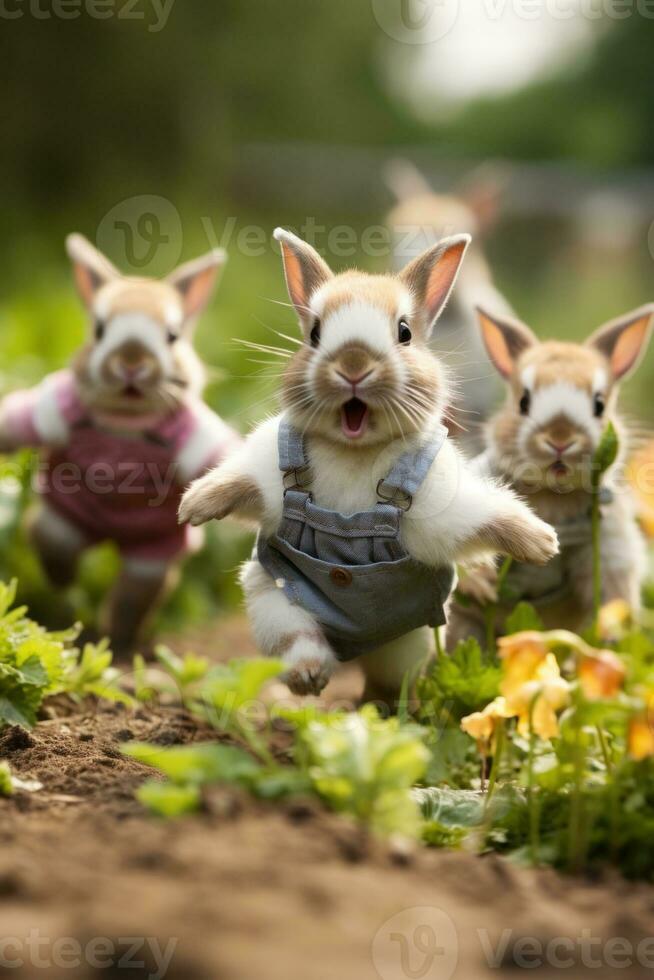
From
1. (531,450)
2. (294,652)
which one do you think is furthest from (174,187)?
(294,652)

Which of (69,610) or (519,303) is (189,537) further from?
(519,303)

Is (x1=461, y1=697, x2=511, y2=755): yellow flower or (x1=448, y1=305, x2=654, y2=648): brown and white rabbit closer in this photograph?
(x1=461, y1=697, x2=511, y2=755): yellow flower

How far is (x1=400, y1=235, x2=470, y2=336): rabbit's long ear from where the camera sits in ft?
9.93

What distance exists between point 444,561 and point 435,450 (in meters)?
0.27

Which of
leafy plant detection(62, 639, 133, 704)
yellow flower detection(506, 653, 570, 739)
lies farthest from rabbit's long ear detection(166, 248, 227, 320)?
yellow flower detection(506, 653, 570, 739)

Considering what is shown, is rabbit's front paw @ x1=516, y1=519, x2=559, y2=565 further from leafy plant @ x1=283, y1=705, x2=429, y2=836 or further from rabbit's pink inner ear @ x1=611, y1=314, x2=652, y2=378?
rabbit's pink inner ear @ x1=611, y1=314, x2=652, y2=378

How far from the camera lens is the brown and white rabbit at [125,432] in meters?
3.96

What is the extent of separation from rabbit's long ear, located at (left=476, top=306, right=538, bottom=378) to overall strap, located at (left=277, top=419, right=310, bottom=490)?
3.59 feet

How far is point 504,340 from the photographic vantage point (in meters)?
3.76

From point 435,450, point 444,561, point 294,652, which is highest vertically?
point 435,450

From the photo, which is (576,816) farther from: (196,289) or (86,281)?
(86,281)

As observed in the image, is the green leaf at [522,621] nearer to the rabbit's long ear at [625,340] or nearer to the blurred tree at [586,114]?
the rabbit's long ear at [625,340]

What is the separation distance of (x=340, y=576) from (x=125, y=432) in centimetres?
149

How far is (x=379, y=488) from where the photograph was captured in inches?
111
